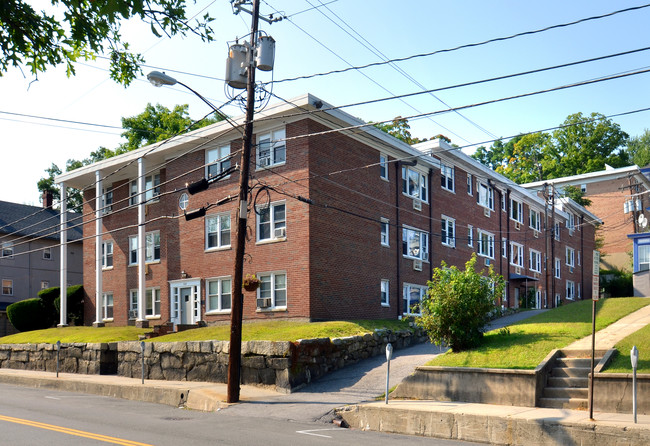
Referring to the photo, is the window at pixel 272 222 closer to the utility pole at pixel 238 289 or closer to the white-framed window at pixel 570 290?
the utility pole at pixel 238 289

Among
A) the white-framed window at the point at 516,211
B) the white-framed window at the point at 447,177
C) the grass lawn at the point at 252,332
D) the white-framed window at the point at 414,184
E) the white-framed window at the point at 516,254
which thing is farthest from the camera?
the white-framed window at the point at 516,211

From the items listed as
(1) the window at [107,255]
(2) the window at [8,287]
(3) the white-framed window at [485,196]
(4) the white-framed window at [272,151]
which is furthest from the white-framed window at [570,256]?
(2) the window at [8,287]

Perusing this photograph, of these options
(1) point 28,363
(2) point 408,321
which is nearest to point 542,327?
(2) point 408,321

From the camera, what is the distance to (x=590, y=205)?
65.9 metres

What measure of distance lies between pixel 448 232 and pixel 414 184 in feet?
13.6

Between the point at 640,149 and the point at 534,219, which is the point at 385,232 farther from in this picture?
the point at 640,149

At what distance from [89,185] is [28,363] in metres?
11.1

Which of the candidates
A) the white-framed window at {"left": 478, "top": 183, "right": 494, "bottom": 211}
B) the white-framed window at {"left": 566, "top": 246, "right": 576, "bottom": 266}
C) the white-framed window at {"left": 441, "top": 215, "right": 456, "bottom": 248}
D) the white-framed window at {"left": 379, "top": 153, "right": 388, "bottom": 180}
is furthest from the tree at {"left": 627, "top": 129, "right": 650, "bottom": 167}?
the white-framed window at {"left": 379, "top": 153, "right": 388, "bottom": 180}

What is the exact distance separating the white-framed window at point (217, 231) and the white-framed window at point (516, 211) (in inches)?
869

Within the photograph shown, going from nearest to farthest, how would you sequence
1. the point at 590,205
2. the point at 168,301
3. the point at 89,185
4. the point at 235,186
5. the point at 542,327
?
the point at 542,327 → the point at 235,186 → the point at 168,301 → the point at 89,185 → the point at 590,205

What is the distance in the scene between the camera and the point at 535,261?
48.2 m

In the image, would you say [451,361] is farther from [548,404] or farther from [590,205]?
[590,205]

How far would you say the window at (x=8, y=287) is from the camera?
5144 cm

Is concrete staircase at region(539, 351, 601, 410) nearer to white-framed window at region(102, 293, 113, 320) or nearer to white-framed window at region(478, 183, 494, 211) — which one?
white-framed window at region(478, 183, 494, 211)
